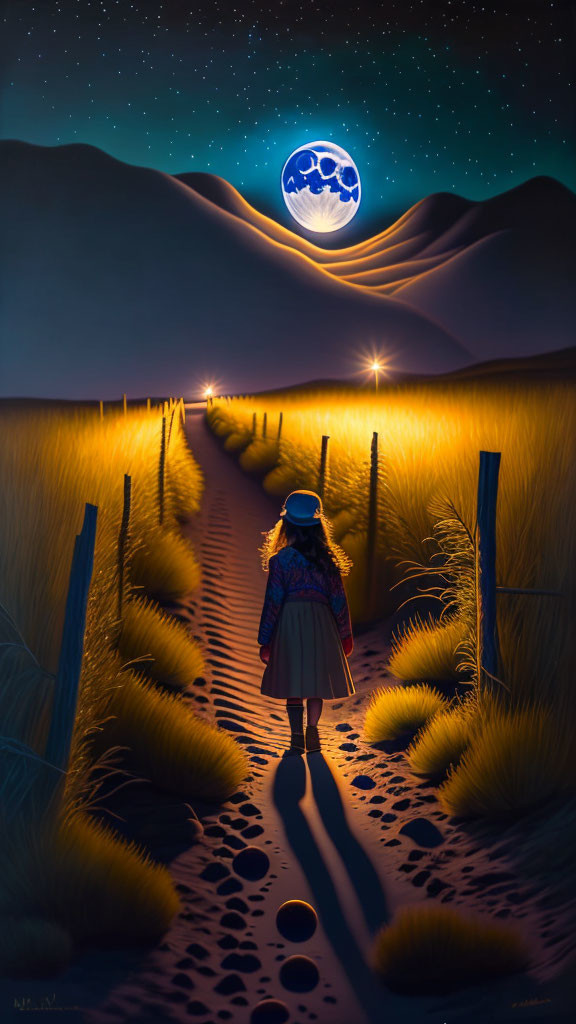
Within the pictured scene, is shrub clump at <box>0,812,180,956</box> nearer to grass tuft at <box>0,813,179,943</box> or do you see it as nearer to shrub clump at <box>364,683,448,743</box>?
grass tuft at <box>0,813,179,943</box>

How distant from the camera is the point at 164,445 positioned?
102 inches

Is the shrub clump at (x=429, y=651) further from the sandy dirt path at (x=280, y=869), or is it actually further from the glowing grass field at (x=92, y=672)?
the glowing grass field at (x=92, y=672)

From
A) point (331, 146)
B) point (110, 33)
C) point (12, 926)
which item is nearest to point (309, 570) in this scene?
point (12, 926)

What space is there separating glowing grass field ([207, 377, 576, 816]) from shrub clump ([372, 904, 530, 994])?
13.1 inches

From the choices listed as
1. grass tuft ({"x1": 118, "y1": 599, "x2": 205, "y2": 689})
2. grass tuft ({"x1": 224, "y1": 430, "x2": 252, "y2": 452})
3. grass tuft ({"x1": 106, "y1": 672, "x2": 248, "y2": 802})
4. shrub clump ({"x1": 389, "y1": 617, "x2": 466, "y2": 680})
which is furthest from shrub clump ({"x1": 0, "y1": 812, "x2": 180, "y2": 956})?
grass tuft ({"x1": 224, "y1": 430, "x2": 252, "y2": 452})

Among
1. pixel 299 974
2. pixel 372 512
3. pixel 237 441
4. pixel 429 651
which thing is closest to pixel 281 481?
pixel 237 441

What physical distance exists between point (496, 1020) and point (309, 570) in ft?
4.21

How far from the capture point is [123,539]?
2328mm

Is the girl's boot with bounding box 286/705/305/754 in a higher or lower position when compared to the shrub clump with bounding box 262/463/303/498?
lower

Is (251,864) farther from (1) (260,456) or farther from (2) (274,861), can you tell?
(1) (260,456)

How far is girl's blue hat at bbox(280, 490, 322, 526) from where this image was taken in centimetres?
238

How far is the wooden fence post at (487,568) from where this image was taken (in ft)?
7.59

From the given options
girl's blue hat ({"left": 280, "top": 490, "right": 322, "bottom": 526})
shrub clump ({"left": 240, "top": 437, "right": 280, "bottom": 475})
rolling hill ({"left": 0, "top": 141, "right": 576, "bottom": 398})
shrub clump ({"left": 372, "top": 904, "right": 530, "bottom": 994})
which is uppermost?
rolling hill ({"left": 0, "top": 141, "right": 576, "bottom": 398})
